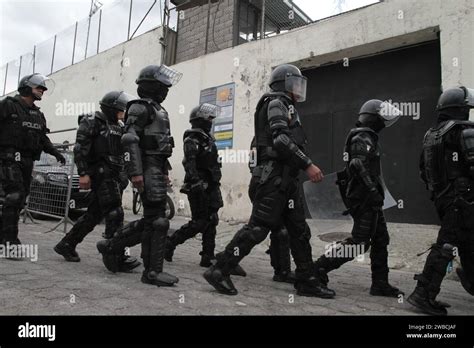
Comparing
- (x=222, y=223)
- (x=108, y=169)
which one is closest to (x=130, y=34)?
(x=222, y=223)

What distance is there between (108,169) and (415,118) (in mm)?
5450

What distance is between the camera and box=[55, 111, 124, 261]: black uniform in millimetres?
4219

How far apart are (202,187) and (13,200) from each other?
2.08m

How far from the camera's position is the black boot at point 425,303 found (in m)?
3.00

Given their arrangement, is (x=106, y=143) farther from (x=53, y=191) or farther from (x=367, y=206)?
(x=53, y=191)

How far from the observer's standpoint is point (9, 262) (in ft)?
13.5

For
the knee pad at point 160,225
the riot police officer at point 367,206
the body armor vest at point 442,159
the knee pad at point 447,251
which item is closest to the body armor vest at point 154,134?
the knee pad at point 160,225

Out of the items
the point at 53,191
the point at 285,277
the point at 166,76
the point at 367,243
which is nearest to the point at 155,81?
the point at 166,76

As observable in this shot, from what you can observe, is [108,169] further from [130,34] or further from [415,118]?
[130,34]

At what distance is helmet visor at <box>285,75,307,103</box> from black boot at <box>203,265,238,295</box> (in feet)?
5.48

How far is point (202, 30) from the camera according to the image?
35.6 ft

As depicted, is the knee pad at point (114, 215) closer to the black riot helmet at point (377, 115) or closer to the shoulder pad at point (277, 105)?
the shoulder pad at point (277, 105)

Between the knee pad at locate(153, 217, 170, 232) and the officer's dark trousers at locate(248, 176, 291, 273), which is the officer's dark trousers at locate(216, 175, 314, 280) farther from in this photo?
the officer's dark trousers at locate(248, 176, 291, 273)

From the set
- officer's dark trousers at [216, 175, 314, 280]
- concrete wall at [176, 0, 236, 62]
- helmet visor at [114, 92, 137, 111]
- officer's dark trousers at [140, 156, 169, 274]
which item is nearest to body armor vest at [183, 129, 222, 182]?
helmet visor at [114, 92, 137, 111]
